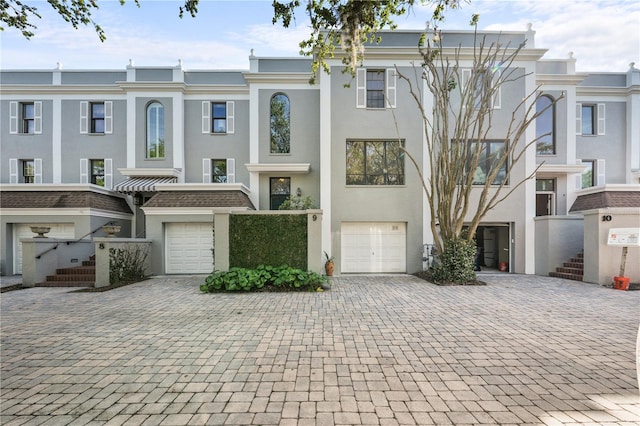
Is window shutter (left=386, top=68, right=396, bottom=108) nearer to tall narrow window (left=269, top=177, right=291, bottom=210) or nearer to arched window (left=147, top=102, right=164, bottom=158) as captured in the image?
tall narrow window (left=269, top=177, right=291, bottom=210)

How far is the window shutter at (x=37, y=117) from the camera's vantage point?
15.0m

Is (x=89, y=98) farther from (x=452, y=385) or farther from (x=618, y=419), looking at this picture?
(x=618, y=419)


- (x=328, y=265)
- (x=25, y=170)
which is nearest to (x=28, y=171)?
(x=25, y=170)

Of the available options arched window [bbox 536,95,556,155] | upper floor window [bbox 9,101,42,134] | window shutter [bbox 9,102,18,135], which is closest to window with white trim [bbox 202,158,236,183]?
upper floor window [bbox 9,101,42,134]

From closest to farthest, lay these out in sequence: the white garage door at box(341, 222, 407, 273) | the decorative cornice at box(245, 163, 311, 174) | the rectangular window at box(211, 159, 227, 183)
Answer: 1. the white garage door at box(341, 222, 407, 273)
2. the decorative cornice at box(245, 163, 311, 174)
3. the rectangular window at box(211, 159, 227, 183)

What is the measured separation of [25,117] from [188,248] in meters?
12.9

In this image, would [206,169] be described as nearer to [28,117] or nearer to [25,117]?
[28,117]

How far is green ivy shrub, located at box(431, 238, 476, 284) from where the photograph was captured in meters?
9.48

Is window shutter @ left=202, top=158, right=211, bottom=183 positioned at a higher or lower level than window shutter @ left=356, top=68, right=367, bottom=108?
lower

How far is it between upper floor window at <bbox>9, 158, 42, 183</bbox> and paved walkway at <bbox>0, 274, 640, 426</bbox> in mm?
11888

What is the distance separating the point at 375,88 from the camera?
39.8ft

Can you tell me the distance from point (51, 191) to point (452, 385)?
15.8 meters

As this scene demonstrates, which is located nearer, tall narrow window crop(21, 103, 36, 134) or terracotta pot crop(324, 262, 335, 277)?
terracotta pot crop(324, 262, 335, 277)

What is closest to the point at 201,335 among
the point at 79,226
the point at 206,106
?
the point at 79,226
